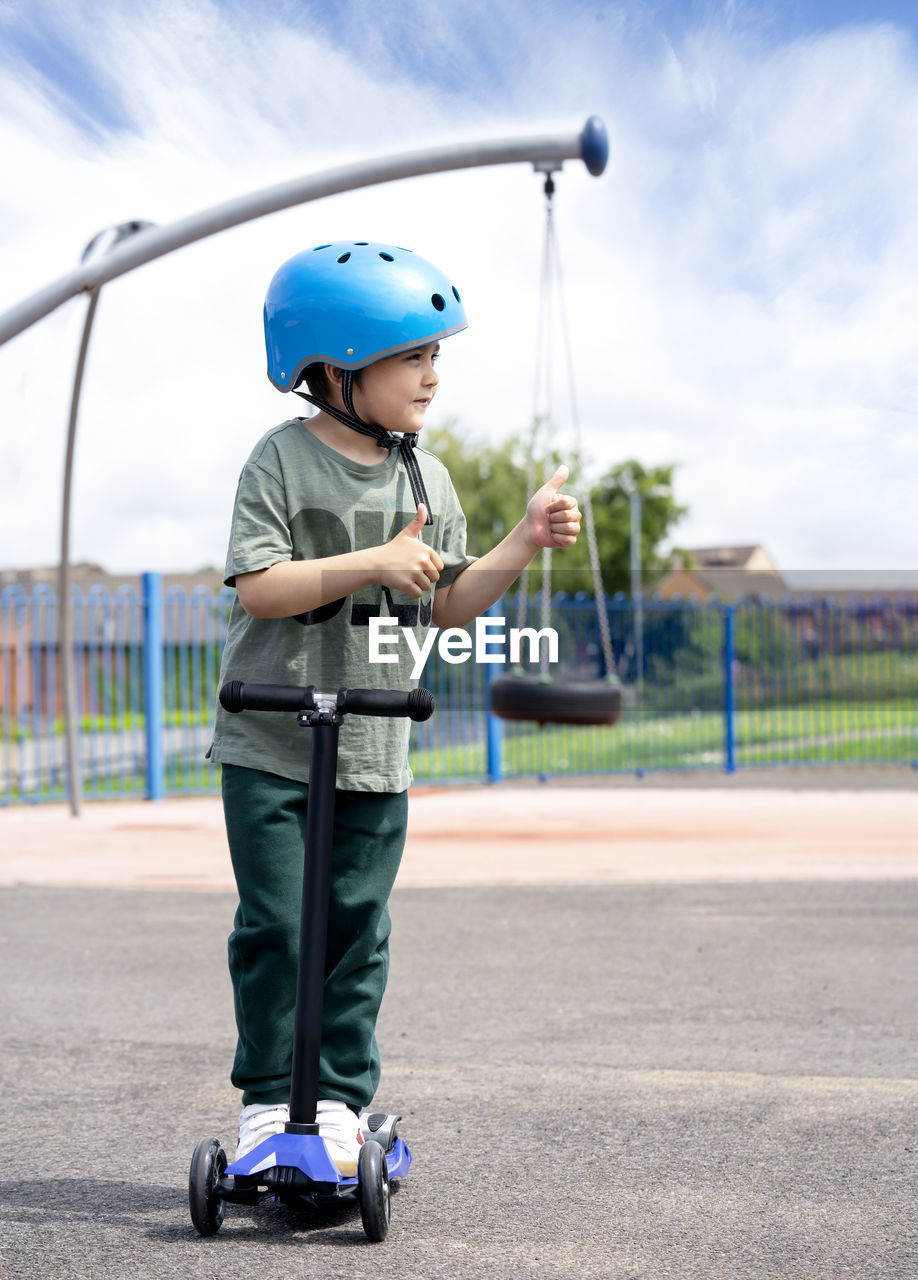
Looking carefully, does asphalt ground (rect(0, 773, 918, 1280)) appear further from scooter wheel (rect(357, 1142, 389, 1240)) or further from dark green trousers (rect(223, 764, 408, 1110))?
dark green trousers (rect(223, 764, 408, 1110))

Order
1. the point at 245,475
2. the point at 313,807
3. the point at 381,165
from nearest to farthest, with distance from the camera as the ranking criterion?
1. the point at 313,807
2. the point at 245,475
3. the point at 381,165

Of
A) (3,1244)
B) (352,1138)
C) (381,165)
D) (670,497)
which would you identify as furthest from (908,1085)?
(670,497)

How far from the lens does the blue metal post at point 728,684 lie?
14625 millimetres

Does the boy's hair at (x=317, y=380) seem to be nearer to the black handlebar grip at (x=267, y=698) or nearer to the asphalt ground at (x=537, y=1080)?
the black handlebar grip at (x=267, y=698)

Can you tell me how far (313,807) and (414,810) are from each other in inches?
378

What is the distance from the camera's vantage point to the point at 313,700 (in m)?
2.40

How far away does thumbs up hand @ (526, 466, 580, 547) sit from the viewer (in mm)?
2537

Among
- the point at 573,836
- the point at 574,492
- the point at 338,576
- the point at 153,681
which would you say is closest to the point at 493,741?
the point at 153,681

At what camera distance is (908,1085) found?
360 centimetres

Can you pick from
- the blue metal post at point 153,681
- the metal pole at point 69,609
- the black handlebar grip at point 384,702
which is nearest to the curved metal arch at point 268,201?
the metal pole at point 69,609

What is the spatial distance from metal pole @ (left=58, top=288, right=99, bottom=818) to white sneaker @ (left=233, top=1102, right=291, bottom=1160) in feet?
31.1

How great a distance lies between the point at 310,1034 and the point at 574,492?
38967 millimetres

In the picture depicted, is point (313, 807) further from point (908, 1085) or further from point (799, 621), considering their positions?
point (799, 621)

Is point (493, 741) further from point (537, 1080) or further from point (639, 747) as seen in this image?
point (537, 1080)
